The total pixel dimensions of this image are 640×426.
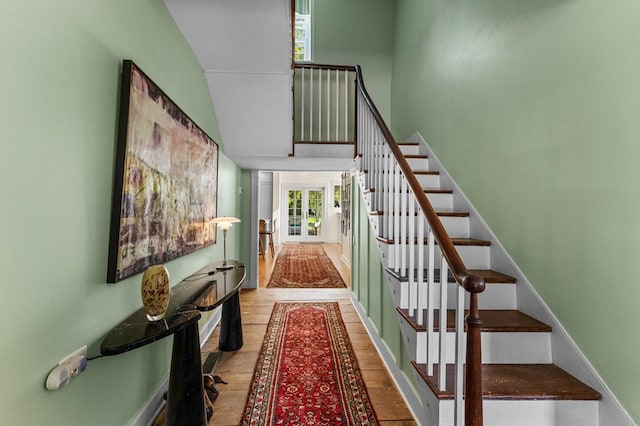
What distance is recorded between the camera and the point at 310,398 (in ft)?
6.36

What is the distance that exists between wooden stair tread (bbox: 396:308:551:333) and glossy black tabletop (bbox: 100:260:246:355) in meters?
1.09

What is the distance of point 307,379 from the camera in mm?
2156

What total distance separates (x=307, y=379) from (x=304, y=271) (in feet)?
11.6

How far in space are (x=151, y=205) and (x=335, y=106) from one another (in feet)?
10.9

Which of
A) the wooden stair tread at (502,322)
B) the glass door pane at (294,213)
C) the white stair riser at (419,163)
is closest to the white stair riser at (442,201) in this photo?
the white stair riser at (419,163)

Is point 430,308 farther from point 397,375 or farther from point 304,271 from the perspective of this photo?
point 304,271

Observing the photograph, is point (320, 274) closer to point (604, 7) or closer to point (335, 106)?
point (335, 106)

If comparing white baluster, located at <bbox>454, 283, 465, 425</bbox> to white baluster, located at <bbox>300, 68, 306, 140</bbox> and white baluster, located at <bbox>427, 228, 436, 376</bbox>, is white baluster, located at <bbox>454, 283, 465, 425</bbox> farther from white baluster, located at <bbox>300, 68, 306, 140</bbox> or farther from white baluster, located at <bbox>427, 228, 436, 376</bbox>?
white baluster, located at <bbox>300, 68, 306, 140</bbox>

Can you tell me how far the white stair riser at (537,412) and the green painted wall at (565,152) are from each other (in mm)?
151

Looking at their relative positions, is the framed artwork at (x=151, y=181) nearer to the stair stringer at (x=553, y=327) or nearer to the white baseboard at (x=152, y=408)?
the white baseboard at (x=152, y=408)

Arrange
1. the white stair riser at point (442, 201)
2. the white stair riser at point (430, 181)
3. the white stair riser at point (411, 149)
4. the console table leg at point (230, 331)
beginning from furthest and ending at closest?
the white stair riser at point (411, 149) < the white stair riser at point (430, 181) < the console table leg at point (230, 331) < the white stair riser at point (442, 201)

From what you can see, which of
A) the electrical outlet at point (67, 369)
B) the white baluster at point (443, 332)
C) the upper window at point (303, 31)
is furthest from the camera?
the upper window at point (303, 31)

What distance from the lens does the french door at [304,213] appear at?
1014 cm

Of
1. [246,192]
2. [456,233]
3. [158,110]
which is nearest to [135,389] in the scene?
[158,110]
